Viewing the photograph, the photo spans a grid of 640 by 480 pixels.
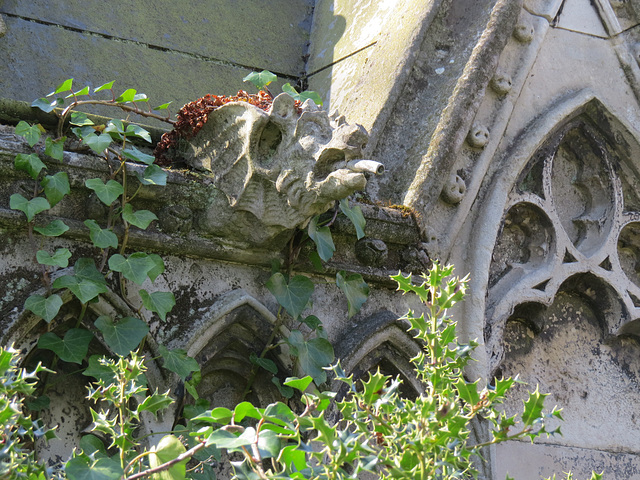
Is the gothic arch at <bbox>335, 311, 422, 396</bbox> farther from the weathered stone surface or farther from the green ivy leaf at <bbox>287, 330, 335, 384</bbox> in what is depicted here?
the weathered stone surface

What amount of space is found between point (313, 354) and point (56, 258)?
0.82 meters

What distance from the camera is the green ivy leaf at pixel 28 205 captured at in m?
2.16

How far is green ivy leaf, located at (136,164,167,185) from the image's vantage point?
7.69ft

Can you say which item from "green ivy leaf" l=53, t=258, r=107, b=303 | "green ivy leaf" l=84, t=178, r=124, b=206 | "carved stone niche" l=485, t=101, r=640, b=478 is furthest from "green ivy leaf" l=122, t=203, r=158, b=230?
"carved stone niche" l=485, t=101, r=640, b=478

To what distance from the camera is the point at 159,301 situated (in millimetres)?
2254

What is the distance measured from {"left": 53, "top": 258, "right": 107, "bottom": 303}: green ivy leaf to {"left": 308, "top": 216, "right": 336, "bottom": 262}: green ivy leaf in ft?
2.11

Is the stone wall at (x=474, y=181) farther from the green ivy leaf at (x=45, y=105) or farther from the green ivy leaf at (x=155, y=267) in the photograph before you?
the green ivy leaf at (x=45, y=105)

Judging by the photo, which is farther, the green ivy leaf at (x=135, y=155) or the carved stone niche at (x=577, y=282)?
the carved stone niche at (x=577, y=282)

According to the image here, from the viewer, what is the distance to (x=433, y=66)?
3.15 metres

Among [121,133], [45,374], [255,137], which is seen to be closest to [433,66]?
[255,137]

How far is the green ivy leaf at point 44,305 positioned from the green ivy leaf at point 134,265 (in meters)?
0.18

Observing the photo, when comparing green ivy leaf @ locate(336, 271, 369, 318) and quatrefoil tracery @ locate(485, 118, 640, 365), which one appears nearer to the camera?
green ivy leaf @ locate(336, 271, 369, 318)

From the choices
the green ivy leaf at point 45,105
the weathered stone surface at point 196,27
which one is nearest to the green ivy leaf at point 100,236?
the green ivy leaf at point 45,105

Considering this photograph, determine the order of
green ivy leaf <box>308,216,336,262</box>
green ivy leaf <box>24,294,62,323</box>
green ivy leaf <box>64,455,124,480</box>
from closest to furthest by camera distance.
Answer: green ivy leaf <box>64,455,124,480</box>, green ivy leaf <box>24,294,62,323</box>, green ivy leaf <box>308,216,336,262</box>
